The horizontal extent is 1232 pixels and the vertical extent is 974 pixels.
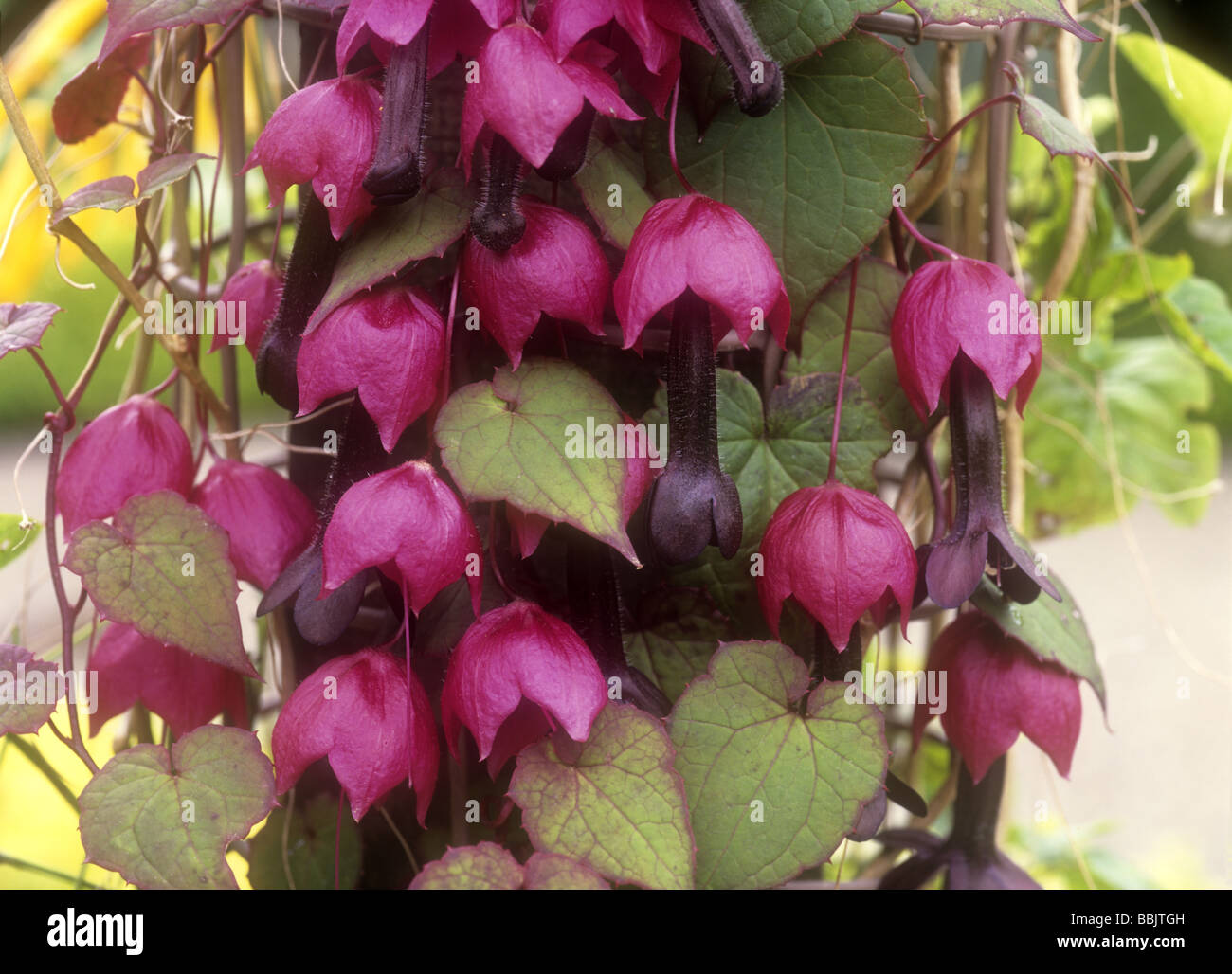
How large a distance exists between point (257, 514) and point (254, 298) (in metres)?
0.08

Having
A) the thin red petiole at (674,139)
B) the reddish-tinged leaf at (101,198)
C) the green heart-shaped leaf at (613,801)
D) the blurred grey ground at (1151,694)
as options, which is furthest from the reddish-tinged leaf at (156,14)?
the blurred grey ground at (1151,694)

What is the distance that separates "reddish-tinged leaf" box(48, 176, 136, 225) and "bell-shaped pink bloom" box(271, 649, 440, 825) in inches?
6.1

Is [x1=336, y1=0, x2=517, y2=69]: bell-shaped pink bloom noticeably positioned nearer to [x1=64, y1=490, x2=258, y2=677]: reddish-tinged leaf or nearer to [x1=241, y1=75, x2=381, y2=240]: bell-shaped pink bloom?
[x1=241, y1=75, x2=381, y2=240]: bell-shaped pink bloom

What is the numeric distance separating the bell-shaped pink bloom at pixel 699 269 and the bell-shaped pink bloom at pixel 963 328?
0.06 meters

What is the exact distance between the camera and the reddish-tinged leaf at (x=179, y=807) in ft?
0.92

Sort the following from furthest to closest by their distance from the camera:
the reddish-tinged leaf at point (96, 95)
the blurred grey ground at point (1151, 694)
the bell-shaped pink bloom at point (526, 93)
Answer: the blurred grey ground at point (1151, 694), the reddish-tinged leaf at point (96, 95), the bell-shaped pink bloom at point (526, 93)

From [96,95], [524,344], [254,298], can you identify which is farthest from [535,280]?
[96,95]

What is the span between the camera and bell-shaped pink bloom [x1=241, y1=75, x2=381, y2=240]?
281 millimetres

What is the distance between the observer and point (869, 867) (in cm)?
50

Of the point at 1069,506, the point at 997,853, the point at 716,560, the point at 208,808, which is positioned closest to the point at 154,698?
the point at 208,808

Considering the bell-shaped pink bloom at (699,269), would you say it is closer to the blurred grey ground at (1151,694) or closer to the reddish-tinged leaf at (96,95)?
the reddish-tinged leaf at (96,95)

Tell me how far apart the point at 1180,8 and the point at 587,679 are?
1.87ft

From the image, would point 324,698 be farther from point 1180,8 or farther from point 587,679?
point 1180,8

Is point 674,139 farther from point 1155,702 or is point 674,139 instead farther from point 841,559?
point 1155,702
